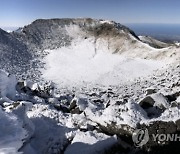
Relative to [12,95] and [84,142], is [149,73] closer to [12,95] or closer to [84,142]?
[12,95]

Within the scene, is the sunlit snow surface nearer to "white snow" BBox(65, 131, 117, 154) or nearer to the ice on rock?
the ice on rock

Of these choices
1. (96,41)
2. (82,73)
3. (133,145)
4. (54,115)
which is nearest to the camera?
(133,145)

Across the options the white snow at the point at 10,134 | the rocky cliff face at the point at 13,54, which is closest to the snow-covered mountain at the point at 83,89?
the white snow at the point at 10,134

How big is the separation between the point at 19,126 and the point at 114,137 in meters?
3.38

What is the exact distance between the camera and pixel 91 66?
45.5 metres

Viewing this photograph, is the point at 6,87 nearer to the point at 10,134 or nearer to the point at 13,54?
the point at 10,134

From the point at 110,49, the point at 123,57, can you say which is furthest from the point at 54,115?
the point at 110,49

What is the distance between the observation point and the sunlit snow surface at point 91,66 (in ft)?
131

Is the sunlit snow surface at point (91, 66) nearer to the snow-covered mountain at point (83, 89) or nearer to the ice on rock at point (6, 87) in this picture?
the snow-covered mountain at point (83, 89)

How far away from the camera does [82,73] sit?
4278 cm
